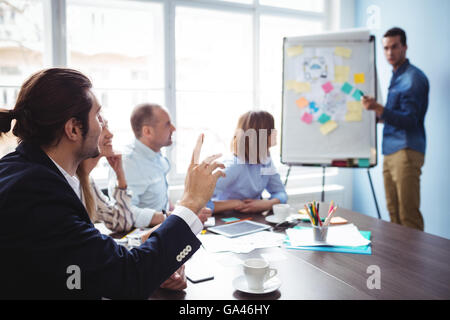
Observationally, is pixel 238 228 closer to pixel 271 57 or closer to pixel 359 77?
pixel 359 77

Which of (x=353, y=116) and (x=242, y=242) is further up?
(x=353, y=116)

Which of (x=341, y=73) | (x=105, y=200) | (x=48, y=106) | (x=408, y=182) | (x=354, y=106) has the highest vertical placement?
(x=341, y=73)

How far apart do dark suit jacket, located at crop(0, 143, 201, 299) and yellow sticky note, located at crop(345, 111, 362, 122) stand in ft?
7.31

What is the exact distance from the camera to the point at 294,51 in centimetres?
267

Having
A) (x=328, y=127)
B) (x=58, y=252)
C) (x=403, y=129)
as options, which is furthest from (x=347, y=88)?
(x=58, y=252)

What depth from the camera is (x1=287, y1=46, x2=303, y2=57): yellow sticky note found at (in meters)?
2.66

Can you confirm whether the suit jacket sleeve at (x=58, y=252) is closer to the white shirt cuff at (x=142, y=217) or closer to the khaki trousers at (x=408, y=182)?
the white shirt cuff at (x=142, y=217)

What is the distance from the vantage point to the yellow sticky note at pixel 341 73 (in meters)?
2.63

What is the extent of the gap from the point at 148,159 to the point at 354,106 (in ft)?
5.13

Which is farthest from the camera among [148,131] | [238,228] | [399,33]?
[399,33]
